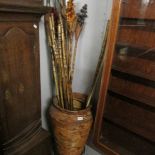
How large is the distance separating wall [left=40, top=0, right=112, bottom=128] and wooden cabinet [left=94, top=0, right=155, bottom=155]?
396 millimetres

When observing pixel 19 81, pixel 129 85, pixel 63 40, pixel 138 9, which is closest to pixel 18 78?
pixel 19 81

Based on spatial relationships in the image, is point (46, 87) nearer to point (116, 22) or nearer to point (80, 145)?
point (80, 145)

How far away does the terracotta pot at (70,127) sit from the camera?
1.36 meters

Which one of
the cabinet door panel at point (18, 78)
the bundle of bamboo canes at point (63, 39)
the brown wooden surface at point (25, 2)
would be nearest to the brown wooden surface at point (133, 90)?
the bundle of bamboo canes at point (63, 39)

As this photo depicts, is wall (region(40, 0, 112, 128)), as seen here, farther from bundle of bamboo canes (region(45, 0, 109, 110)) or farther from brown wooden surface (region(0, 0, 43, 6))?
brown wooden surface (region(0, 0, 43, 6))

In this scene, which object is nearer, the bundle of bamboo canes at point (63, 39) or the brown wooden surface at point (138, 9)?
the brown wooden surface at point (138, 9)

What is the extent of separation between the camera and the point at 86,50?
1751 millimetres

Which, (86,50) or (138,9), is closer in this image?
(138,9)

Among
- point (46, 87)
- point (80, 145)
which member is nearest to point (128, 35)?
point (46, 87)

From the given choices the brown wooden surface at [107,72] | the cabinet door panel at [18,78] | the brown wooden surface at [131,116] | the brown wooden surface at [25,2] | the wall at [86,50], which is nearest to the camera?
the brown wooden surface at [25,2]

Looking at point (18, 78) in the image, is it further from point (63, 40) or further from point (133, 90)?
→ point (133, 90)

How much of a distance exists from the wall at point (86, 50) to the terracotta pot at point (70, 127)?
9.3 inches

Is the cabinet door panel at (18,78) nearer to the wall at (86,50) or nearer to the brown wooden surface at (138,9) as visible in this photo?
the wall at (86,50)

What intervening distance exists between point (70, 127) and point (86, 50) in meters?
0.76
